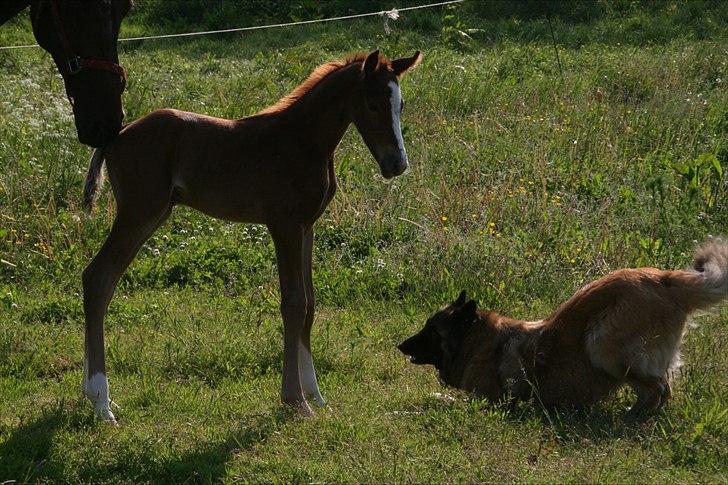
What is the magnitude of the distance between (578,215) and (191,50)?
9.39 meters

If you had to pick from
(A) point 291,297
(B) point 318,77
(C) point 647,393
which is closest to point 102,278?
(A) point 291,297

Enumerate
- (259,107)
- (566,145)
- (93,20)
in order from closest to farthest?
(93,20), (566,145), (259,107)

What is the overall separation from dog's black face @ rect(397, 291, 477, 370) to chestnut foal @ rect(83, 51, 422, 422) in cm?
69

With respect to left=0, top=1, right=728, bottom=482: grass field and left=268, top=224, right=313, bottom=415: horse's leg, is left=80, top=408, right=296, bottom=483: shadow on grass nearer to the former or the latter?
left=0, top=1, right=728, bottom=482: grass field

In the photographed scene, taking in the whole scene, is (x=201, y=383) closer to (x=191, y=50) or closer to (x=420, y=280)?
(x=420, y=280)

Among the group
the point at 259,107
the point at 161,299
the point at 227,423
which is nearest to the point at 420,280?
the point at 161,299

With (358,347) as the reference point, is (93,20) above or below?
above

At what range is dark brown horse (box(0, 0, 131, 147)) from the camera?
5.91 meters

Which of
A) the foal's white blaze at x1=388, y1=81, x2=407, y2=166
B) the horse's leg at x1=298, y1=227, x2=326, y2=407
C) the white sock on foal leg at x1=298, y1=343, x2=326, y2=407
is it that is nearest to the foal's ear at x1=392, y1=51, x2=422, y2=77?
the foal's white blaze at x1=388, y1=81, x2=407, y2=166

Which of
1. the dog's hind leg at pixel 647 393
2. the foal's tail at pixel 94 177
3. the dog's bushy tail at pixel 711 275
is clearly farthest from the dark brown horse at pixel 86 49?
the dog's bushy tail at pixel 711 275

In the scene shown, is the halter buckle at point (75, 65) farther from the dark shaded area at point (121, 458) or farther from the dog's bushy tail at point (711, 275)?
the dog's bushy tail at point (711, 275)

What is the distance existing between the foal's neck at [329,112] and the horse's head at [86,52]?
1.11 metres

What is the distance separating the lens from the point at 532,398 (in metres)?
6.25

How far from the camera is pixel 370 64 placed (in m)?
6.28
